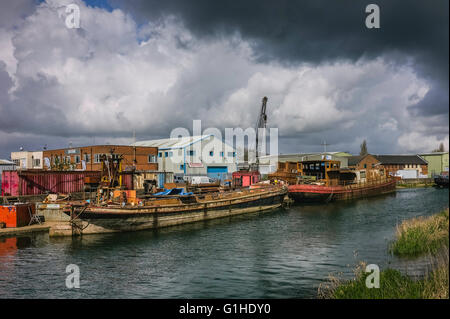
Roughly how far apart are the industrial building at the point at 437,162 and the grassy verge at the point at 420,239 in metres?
84.0

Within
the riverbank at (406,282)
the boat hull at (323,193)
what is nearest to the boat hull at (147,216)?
the boat hull at (323,193)

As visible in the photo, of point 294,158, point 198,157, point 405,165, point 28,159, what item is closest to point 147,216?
point 198,157

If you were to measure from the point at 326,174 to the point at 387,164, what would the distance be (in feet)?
153

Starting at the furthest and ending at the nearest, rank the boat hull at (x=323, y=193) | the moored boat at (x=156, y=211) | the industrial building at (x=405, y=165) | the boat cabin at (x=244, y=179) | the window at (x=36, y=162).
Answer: the industrial building at (x=405, y=165) < the window at (x=36, y=162) < the boat cabin at (x=244, y=179) < the boat hull at (x=323, y=193) < the moored boat at (x=156, y=211)

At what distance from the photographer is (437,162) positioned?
93438 mm

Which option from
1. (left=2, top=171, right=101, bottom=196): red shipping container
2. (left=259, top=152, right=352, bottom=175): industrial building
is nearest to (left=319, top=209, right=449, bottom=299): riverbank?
(left=2, top=171, right=101, bottom=196): red shipping container

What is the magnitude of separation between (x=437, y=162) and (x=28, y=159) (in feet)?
334

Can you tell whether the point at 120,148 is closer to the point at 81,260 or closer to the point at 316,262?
the point at 81,260

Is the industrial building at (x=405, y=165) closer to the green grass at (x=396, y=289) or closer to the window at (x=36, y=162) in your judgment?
the window at (x=36, y=162)

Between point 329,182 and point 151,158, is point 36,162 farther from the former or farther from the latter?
point 329,182

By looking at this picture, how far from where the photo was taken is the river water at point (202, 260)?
14219 millimetres

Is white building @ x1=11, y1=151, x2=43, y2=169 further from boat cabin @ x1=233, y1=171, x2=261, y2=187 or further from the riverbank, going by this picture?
the riverbank
